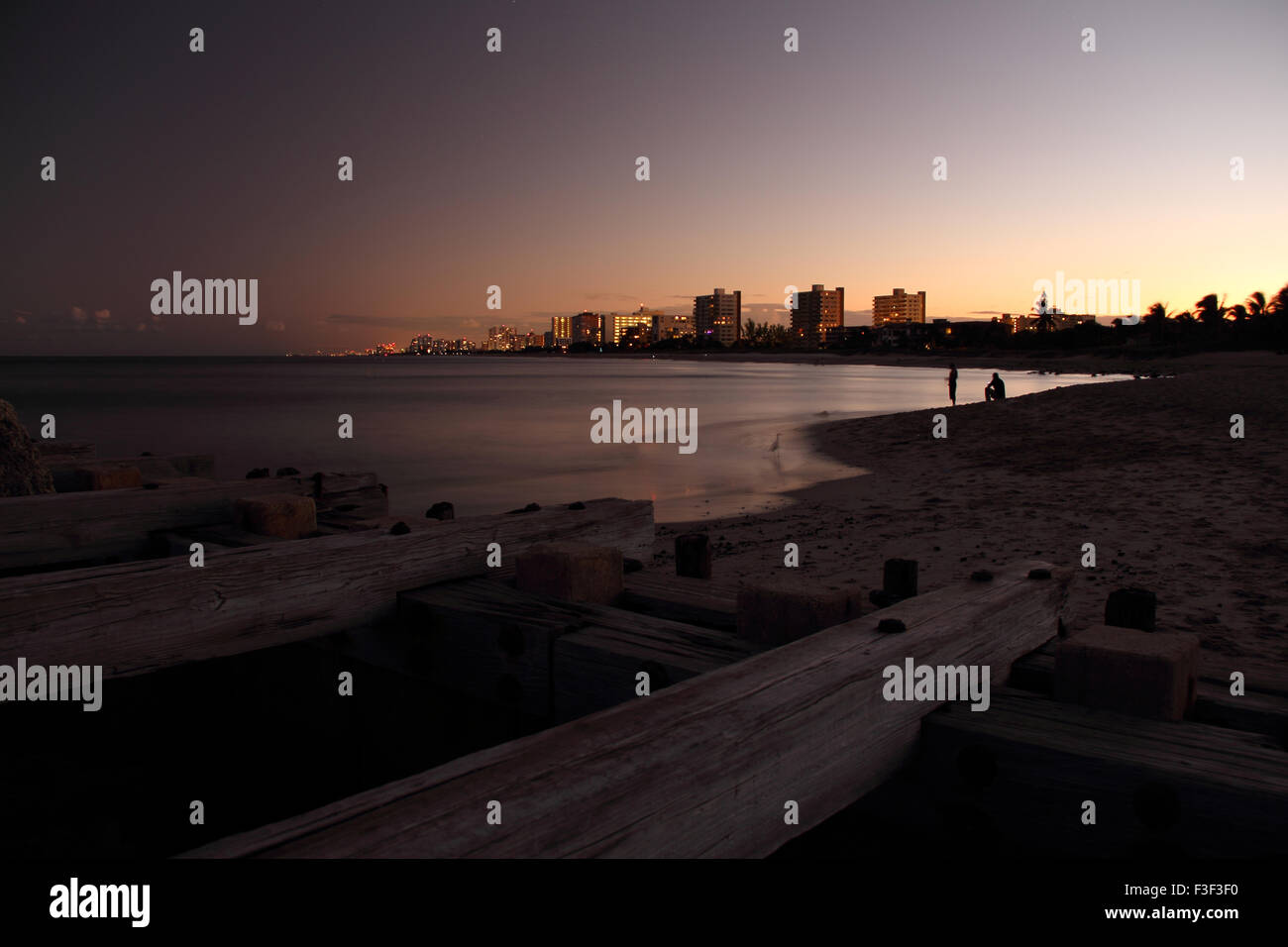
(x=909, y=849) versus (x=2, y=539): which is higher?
(x=2, y=539)

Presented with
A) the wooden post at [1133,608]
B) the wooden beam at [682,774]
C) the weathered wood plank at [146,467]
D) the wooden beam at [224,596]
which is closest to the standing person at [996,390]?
the weathered wood plank at [146,467]

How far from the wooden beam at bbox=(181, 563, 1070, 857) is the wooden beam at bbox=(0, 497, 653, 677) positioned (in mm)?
1467

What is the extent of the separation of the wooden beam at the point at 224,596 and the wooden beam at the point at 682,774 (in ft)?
4.81

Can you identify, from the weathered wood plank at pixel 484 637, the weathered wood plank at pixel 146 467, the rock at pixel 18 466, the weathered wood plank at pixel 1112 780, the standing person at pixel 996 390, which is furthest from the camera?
the standing person at pixel 996 390

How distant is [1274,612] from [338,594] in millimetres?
7390

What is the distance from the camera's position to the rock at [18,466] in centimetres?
476

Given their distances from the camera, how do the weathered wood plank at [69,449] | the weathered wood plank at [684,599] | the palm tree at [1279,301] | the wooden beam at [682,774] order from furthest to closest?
the palm tree at [1279,301], the weathered wood plank at [69,449], the weathered wood plank at [684,599], the wooden beam at [682,774]

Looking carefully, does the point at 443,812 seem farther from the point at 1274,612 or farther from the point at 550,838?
the point at 1274,612

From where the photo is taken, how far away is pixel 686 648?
230 centimetres

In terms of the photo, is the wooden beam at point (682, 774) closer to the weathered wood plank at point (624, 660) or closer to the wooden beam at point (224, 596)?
the weathered wood plank at point (624, 660)

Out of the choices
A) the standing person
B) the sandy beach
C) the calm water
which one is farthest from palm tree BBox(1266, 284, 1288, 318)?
the sandy beach
